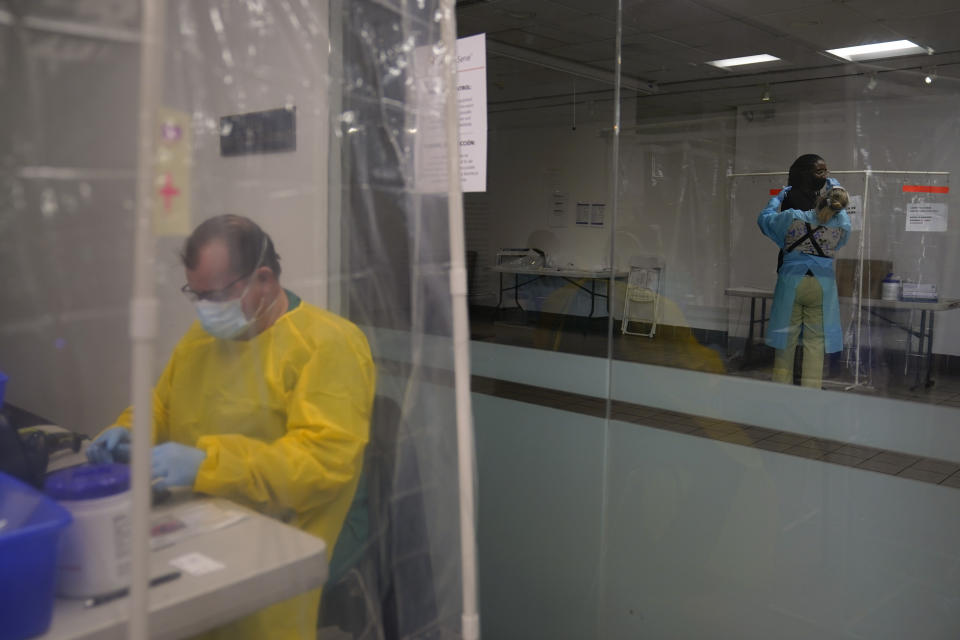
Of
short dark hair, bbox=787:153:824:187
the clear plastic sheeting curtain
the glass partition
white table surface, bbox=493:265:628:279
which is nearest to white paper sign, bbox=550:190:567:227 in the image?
the glass partition

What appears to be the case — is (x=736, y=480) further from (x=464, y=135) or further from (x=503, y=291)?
(x=464, y=135)

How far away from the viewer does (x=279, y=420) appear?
36.6 inches

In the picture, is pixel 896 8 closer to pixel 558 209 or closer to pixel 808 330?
pixel 808 330

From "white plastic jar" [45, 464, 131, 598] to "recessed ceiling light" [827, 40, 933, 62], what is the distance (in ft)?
5.62

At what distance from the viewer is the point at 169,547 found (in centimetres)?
80

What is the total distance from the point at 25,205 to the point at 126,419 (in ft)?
0.73

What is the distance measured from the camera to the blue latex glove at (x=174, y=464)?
2.64ft

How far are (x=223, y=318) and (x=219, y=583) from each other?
283 millimetres

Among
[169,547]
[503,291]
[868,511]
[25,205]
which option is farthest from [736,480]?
[25,205]

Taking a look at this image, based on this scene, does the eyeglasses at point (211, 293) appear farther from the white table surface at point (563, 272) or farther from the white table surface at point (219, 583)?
the white table surface at point (563, 272)

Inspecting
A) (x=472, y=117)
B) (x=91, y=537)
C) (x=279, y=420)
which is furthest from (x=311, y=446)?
(x=472, y=117)

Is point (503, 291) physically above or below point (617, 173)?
below

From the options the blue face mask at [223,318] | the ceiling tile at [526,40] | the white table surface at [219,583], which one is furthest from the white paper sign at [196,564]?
the ceiling tile at [526,40]

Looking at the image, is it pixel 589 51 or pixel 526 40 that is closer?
pixel 589 51
